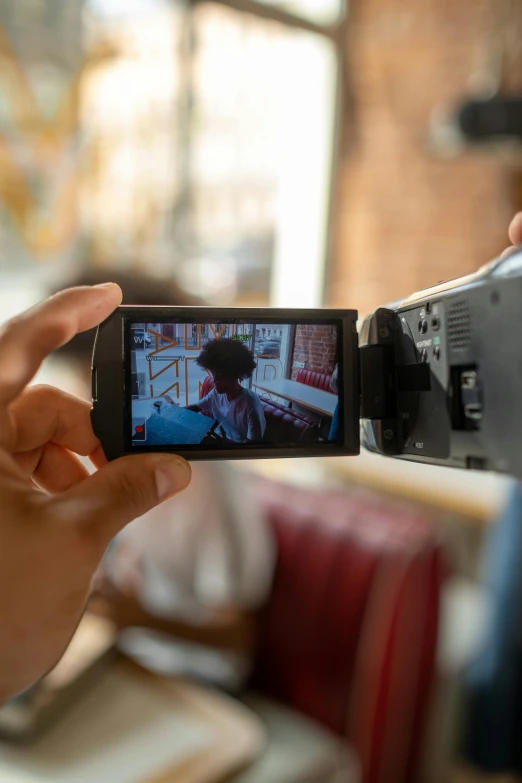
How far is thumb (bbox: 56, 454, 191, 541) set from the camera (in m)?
0.53

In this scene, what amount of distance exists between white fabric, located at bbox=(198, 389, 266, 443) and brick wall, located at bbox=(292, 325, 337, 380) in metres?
0.05

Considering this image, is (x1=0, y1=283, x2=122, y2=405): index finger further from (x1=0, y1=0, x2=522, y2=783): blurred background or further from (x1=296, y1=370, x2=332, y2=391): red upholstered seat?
(x1=0, y1=0, x2=522, y2=783): blurred background

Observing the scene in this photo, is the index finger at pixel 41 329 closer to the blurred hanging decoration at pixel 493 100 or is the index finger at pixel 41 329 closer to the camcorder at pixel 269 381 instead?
the camcorder at pixel 269 381

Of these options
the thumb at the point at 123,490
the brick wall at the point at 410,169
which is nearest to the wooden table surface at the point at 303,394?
the thumb at the point at 123,490

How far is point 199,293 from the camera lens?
228 centimetres

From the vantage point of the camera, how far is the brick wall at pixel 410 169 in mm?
2205

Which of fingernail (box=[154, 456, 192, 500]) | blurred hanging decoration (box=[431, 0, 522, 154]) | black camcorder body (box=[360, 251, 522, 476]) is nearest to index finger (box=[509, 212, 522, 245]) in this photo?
black camcorder body (box=[360, 251, 522, 476])

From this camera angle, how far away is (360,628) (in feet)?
4.34

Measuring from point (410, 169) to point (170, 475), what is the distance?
206 cm

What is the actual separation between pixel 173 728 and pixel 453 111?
168cm

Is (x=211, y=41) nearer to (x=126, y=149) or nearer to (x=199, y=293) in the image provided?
(x=126, y=149)

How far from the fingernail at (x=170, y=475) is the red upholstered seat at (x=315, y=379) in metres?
0.13

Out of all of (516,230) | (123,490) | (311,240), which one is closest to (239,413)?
(123,490)

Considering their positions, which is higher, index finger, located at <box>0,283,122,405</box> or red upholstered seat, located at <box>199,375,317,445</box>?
index finger, located at <box>0,283,122,405</box>
